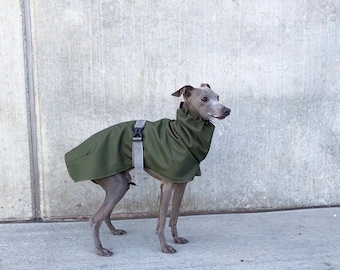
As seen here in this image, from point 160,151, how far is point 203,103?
48 centimetres

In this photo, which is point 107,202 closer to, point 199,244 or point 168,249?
point 168,249

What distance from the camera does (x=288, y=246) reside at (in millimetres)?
3363

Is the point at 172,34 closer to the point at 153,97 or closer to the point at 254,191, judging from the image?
the point at 153,97

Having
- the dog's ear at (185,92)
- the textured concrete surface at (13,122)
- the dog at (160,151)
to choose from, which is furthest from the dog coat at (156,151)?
the textured concrete surface at (13,122)

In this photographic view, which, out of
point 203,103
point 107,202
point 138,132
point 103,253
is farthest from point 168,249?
point 203,103

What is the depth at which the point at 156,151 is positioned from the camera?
3.06 metres

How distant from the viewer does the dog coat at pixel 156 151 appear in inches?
119

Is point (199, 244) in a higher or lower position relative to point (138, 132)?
lower

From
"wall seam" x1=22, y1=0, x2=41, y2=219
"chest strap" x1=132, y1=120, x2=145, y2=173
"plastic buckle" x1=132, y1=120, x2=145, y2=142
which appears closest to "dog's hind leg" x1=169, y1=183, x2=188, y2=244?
"chest strap" x1=132, y1=120, x2=145, y2=173

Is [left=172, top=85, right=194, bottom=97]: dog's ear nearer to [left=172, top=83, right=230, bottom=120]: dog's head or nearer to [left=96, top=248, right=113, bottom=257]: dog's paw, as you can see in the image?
[left=172, top=83, right=230, bottom=120]: dog's head

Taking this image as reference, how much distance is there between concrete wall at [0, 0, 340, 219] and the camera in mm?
3785

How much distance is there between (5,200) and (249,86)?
2.61 metres

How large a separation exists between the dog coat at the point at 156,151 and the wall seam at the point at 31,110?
89cm

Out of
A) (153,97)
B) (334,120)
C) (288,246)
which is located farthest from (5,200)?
(334,120)
